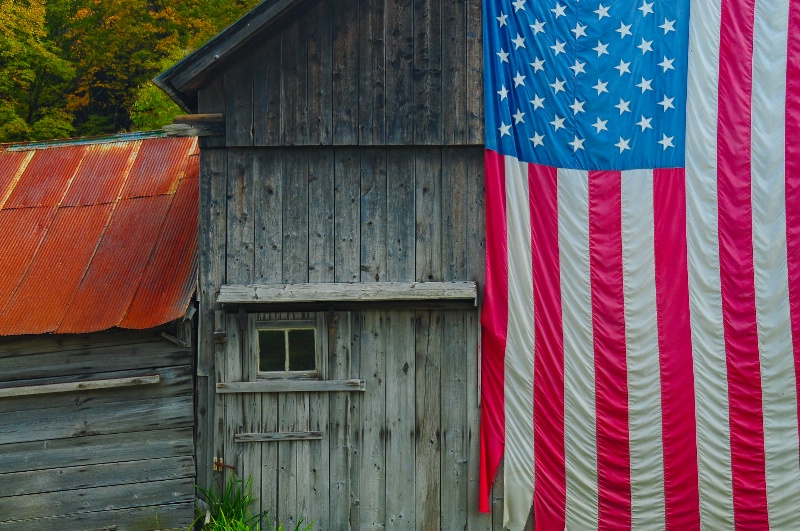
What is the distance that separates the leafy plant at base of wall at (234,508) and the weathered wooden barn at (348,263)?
0.43 ft

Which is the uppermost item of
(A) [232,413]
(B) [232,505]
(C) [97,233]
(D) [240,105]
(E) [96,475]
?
(D) [240,105]

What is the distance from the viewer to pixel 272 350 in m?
8.05

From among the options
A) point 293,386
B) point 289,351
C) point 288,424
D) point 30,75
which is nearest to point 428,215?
point 289,351

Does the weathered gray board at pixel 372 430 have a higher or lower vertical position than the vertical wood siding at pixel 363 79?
lower

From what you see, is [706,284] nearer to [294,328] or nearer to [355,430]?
[355,430]

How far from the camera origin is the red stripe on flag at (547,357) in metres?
8.01

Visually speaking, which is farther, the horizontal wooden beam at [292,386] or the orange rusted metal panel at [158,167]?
the orange rusted metal panel at [158,167]

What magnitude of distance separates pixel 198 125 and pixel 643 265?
15.8 feet

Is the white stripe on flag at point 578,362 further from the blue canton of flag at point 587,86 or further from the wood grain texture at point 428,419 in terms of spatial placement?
the wood grain texture at point 428,419

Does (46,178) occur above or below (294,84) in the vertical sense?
below

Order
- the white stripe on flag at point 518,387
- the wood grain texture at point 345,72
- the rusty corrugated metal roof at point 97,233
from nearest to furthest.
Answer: the rusty corrugated metal roof at point 97,233, the wood grain texture at point 345,72, the white stripe on flag at point 518,387

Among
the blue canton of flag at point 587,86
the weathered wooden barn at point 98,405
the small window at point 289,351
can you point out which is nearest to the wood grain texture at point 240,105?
the weathered wooden barn at point 98,405

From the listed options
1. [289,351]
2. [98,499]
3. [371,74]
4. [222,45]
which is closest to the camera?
[222,45]

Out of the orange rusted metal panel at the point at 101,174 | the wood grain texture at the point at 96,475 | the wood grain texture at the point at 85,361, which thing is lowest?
the wood grain texture at the point at 96,475
